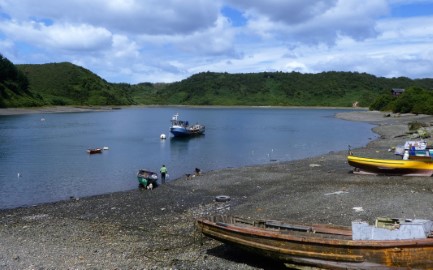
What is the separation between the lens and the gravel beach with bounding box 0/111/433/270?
52.3 ft

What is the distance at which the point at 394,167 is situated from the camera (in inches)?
1180

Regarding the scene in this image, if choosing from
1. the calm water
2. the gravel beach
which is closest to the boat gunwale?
the gravel beach

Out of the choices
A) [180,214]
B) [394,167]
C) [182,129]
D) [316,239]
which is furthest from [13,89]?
[316,239]

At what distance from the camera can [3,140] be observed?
225 ft

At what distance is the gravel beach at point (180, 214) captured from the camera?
1595cm

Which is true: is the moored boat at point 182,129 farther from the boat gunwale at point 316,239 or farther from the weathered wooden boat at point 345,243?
the weathered wooden boat at point 345,243

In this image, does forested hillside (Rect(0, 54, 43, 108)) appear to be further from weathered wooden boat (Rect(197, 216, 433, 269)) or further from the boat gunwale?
weathered wooden boat (Rect(197, 216, 433, 269))

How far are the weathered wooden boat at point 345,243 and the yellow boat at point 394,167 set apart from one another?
1638cm

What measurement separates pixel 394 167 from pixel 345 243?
61.8 feet

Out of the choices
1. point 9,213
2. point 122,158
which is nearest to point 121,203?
point 9,213

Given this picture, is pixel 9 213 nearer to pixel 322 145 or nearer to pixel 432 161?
pixel 432 161

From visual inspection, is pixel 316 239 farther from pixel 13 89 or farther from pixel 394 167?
pixel 13 89

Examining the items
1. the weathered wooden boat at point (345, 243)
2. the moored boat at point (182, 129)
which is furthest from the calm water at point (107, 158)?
the weathered wooden boat at point (345, 243)

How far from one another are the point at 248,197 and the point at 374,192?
745 cm
